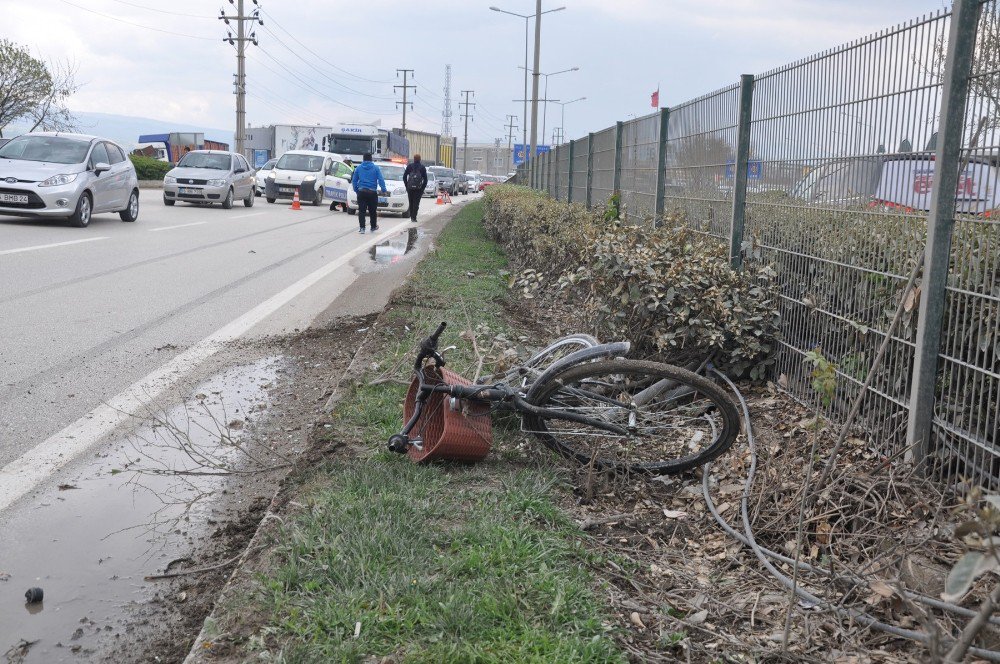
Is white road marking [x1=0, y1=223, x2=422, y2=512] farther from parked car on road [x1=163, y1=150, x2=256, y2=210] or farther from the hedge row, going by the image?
parked car on road [x1=163, y1=150, x2=256, y2=210]

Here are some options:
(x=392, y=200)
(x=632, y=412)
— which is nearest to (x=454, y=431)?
(x=632, y=412)

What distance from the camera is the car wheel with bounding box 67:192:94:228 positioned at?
57.0 ft

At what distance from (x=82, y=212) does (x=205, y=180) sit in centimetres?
847

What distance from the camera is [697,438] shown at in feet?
15.5

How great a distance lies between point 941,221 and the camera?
3840 mm

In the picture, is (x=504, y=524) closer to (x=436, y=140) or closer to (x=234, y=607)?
(x=234, y=607)

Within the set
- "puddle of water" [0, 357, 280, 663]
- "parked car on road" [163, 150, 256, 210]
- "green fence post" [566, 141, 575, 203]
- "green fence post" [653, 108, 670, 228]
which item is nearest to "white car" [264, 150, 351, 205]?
"parked car on road" [163, 150, 256, 210]

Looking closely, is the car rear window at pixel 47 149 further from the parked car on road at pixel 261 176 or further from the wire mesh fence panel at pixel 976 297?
the wire mesh fence panel at pixel 976 297

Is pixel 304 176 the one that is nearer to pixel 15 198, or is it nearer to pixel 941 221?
pixel 15 198

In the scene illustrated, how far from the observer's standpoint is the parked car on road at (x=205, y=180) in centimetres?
2581

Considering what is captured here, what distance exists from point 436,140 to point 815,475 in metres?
74.0

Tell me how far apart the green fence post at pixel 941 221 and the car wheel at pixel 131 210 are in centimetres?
1812

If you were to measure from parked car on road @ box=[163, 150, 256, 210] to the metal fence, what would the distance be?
2102cm

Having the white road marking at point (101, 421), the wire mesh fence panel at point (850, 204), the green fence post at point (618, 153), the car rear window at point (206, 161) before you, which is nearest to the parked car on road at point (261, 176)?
the car rear window at point (206, 161)
